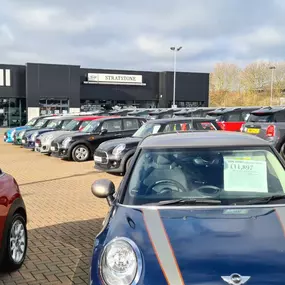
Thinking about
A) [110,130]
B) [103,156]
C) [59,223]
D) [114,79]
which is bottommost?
[59,223]

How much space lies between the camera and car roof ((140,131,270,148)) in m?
4.03

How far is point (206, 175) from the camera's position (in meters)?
3.84

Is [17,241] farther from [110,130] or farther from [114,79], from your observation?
[114,79]

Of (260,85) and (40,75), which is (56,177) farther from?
(260,85)

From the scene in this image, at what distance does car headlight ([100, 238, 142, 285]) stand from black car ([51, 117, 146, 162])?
12.1 metres

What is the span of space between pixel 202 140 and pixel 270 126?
9.13m

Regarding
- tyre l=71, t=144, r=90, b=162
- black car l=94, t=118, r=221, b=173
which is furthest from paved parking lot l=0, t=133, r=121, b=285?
tyre l=71, t=144, r=90, b=162

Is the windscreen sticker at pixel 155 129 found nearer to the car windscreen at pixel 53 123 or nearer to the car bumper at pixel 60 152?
the car bumper at pixel 60 152

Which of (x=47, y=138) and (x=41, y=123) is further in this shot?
(x=41, y=123)

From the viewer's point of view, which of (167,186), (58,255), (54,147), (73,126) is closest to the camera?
(167,186)

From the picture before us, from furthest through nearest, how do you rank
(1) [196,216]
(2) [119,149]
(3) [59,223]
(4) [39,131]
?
(4) [39,131], (2) [119,149], (3) [59,223], (1) [196,216]

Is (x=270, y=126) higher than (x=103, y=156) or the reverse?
higher

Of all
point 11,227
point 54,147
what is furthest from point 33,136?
point 11,227

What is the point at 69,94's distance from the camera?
40531 mm
